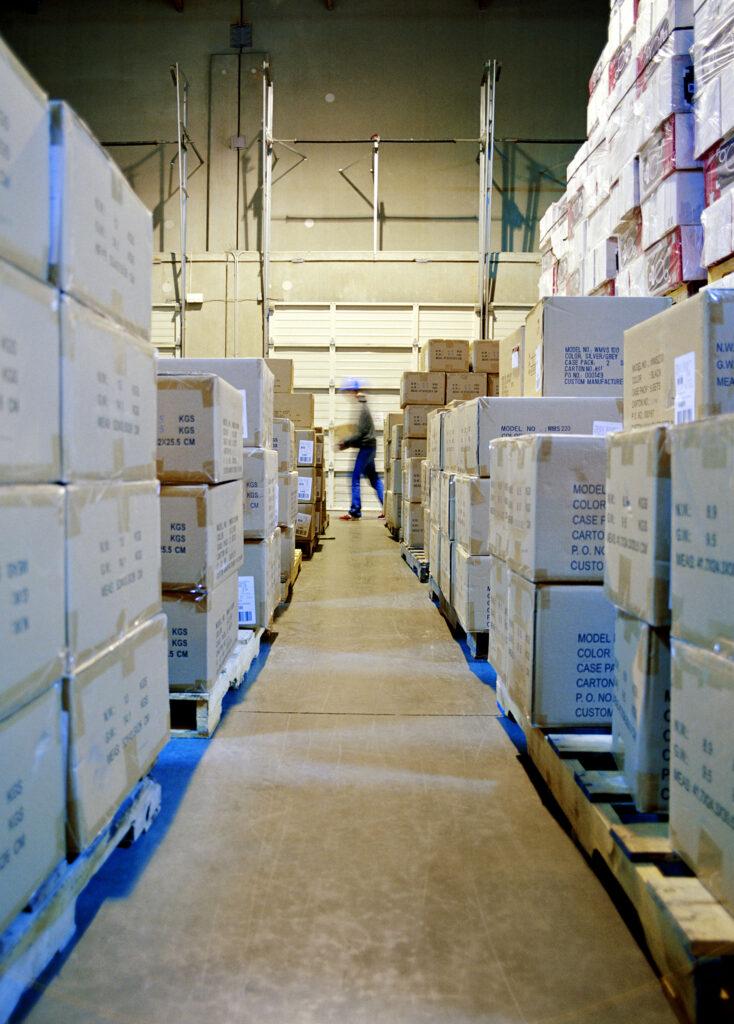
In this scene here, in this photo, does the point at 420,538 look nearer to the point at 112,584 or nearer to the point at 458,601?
the point at 458,601

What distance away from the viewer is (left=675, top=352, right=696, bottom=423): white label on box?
58.5 inches

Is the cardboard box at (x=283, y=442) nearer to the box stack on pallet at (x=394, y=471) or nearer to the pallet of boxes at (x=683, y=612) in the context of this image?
the pallet of boxes at (x=683, y=612)

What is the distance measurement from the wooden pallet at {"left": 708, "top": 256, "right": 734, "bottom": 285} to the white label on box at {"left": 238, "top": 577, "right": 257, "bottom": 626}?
277 centimetres

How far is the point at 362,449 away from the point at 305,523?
Result: 331 centimetres

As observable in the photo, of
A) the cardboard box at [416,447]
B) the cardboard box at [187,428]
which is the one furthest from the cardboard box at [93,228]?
the cardboard box at [416,447]

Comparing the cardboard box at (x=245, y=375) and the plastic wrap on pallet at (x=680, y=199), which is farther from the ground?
the plastic wrap on pallet at (x=680, y=199)

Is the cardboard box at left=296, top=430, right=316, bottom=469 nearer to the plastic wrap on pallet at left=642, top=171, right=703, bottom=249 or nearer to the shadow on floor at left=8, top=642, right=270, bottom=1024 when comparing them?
the plastic wrap on pallet at left=642, top=171, right=703, bottom=249

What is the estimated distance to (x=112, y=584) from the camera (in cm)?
154

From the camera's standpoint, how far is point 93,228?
1.41m

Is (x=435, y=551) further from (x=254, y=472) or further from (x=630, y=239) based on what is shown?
(x=630, y=239)

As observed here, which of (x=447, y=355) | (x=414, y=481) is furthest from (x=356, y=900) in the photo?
(x=447, y=355)

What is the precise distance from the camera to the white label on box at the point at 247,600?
3256mm

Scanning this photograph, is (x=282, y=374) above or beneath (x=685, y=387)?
above

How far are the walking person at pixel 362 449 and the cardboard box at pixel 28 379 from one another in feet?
27.4
